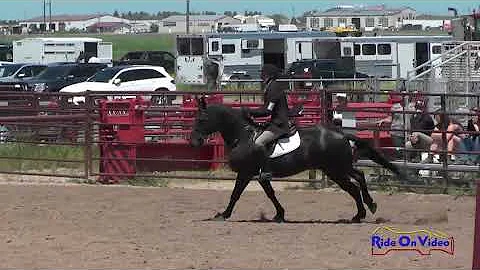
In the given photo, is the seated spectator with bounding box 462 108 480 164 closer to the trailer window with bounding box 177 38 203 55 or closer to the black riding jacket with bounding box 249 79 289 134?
the black riding jacket with bounding box 249 79 289 134

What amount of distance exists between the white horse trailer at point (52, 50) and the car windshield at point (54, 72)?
13877 millimetres

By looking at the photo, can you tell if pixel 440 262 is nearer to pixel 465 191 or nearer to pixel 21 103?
pixel 465 191

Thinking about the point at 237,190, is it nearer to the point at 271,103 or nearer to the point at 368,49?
the point at 271,103

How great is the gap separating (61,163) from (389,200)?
6.70 meters

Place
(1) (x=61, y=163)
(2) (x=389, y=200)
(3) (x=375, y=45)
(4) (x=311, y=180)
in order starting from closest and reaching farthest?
(2) (x=389, y=200), (4) (x=311, y=180), (1) (x=61, y=163), (3) (x=375, y=45)

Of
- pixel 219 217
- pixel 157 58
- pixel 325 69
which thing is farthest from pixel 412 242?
pixel 157 58

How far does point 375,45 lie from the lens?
47.4 metres

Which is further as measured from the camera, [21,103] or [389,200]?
[21,103]

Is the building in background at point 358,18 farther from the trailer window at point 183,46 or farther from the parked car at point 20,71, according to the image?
the parked car at point 20,71

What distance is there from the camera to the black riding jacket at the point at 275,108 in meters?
12.4

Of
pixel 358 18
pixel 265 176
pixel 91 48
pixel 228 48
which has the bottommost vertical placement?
pixel 265 176

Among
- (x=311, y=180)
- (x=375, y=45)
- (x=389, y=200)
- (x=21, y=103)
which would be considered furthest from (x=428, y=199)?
(x=375, y=45)

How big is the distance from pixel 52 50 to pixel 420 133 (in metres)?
43.5

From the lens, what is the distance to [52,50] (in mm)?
57750
